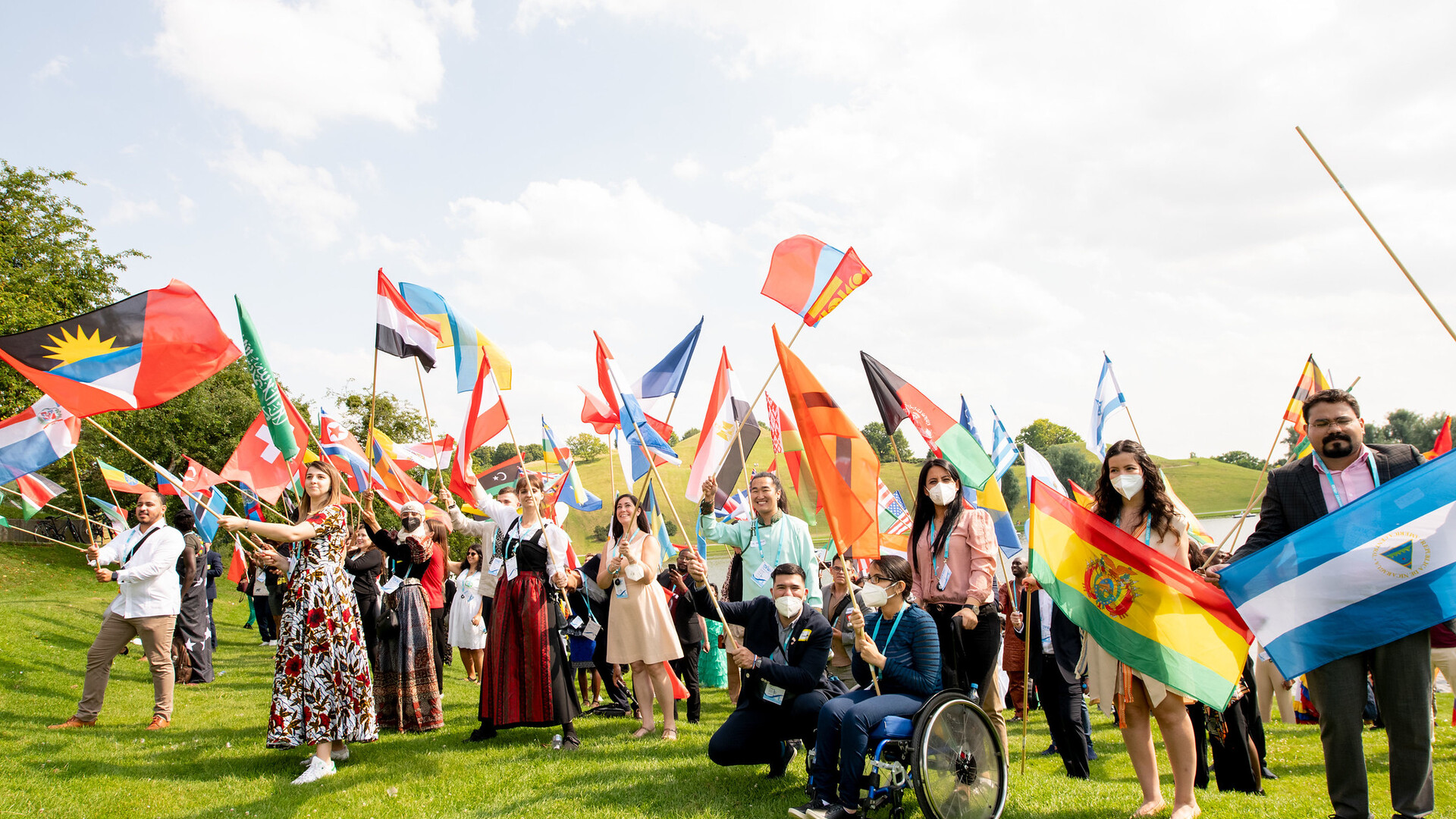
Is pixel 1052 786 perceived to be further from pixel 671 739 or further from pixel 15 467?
pixel 15 467

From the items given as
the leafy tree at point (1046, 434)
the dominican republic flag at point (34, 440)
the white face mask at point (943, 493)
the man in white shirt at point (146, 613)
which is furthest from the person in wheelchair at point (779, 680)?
the leafy tree at point (1046, 434)

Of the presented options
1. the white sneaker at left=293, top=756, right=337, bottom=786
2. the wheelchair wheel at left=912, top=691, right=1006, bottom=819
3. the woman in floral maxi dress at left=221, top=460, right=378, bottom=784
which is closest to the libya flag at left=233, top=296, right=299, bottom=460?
the woman in floral maxi dress at left=221, top=460, right=378, bottom=784

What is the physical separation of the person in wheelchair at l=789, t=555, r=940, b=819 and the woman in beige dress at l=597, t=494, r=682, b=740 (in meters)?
2.25

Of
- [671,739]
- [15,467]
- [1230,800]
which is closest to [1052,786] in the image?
[1230,800]

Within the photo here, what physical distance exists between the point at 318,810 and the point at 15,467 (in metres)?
5.59

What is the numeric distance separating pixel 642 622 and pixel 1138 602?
13.3 ft

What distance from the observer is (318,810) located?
5.37m

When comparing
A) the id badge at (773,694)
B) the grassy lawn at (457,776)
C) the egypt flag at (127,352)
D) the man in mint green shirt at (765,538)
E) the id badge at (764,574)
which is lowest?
Answer: the grassy lawn at (457,776)

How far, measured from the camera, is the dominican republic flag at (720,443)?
8656 mm

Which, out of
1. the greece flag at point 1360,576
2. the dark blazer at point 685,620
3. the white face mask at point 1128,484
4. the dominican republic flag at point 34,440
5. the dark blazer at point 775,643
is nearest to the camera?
→ the greece flag at point 1360,576

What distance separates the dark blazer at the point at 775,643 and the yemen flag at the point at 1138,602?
147 cm

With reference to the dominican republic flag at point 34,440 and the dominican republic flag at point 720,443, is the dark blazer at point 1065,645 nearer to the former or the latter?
the dominican republic flag at point 720,443

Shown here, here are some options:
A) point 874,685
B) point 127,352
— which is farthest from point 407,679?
point 874,685

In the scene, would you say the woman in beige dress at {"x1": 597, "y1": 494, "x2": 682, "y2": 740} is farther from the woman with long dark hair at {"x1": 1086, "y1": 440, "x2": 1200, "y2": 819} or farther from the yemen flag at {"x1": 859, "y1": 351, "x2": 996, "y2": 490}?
the woman with long dark hair at {"x1": 1086, "y1": 440, "x2": 1200, "y2": 819}
